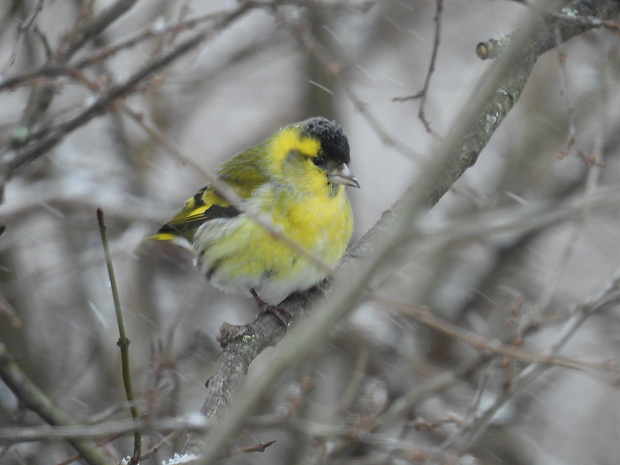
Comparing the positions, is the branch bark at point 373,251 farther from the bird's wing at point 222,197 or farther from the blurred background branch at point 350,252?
the bird's wing at point 222,197

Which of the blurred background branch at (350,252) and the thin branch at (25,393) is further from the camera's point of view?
the blurred background branch at (350,252)

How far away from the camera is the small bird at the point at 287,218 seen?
4109 millimetres

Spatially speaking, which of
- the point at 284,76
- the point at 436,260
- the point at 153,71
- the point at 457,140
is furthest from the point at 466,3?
the point at 457,140

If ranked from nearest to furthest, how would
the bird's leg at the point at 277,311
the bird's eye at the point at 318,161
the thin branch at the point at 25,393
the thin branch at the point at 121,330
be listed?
the thin branch at the point at 121,330 → the thin branch at the point at 25,393 → the bird's leg at the point at 277,311 → the bird's eye at the point at 318,161

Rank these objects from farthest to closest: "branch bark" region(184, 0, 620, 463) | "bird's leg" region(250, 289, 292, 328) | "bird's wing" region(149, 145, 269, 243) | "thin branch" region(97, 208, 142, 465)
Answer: "bird's wing" region(149, 145, 269, 243) < "bird's leg" region(250, 289, 292, 328) < "thin branch" region(97, 208, 142, 465) < "branch bark" region(184, 0, 620, 463)

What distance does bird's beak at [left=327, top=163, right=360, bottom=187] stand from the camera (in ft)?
13.5

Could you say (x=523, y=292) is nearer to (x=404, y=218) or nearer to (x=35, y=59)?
(x=35, y=59)

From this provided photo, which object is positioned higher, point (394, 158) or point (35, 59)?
point (35, 59)

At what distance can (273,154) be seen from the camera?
182 inches

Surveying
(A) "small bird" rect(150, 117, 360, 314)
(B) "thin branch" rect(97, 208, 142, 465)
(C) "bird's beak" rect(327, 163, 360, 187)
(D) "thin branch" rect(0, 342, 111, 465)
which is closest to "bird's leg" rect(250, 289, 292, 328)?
(A) "small bird" rect(150, 117, 360, 314)

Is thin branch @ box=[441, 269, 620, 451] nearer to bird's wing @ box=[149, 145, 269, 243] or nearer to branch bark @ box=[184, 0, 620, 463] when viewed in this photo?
branch bark @ box=[184, 0, 620, 463]

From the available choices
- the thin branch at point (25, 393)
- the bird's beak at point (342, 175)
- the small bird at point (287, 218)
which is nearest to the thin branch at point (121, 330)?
the thin branch at point (25, 393)

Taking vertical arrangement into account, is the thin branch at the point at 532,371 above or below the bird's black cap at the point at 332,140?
below

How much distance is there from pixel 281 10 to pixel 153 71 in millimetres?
875
